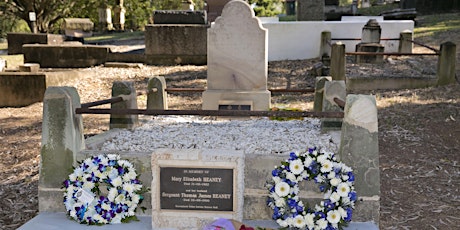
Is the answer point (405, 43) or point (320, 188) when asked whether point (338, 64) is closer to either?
point (405, 43)

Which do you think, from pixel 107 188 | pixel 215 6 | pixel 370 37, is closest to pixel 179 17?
pixel 370 37

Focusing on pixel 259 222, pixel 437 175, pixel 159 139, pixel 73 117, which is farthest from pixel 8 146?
pixel 437 175

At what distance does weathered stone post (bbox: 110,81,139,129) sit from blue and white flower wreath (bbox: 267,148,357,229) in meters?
2.85

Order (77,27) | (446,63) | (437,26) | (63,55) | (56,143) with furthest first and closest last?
(77,27) < (437,26) < (63,55) < (446,63) < (56,143)

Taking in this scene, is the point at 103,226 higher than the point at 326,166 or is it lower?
lower

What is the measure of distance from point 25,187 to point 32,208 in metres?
0.63

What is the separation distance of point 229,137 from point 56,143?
83.7 inches

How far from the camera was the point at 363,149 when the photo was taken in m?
4.39

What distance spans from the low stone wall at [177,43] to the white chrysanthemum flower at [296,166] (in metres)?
10.7

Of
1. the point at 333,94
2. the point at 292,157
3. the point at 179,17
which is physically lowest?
the point at 292,157

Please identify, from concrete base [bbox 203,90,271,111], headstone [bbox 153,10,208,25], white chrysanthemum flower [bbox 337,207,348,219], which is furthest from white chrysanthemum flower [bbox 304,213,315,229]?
headstone [bbox 153,10,208,25]

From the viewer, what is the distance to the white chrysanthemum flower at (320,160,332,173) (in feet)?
13.8

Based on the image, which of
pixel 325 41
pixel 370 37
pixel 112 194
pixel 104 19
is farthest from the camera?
pixel 104 19

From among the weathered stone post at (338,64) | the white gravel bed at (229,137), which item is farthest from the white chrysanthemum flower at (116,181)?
the weathered stone post at (338,64)
